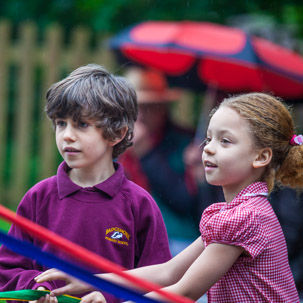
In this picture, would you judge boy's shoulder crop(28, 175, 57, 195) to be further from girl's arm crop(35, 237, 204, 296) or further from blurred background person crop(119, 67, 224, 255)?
blurred background person crop(119, 67, 224, 255)

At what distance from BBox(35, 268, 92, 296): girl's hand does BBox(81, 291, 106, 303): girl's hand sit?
35mm

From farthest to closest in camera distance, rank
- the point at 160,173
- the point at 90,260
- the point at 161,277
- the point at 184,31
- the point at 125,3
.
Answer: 1. the point at 125,3
2. the point at 184,31
3. the point at 160,173
4. the point at 161,277
5. the point at 90,260

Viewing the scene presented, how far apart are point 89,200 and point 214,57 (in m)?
3.68

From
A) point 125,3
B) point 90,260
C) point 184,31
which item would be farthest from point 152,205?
point 125,3

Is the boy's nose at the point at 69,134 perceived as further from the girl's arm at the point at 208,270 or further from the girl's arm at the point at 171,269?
the girl's arm at the point at 208,270

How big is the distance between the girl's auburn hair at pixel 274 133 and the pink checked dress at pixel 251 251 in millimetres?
175

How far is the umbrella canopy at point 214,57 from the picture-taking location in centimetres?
625

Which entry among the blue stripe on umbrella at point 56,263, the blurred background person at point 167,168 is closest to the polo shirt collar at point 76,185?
the blue stripe on umbrella at point 56,263

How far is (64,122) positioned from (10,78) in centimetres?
599

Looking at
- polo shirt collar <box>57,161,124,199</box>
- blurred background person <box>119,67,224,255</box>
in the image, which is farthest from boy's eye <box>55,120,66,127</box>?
blurred background person <box>119,67,224,255</box>

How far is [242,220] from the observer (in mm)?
2342

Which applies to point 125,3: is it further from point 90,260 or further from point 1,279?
point 90,260

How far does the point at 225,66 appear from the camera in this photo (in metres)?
6.65

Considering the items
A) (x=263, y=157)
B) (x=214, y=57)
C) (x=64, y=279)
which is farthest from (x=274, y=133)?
(x=214, y=57)
